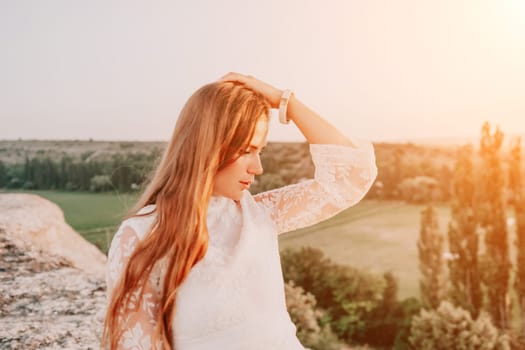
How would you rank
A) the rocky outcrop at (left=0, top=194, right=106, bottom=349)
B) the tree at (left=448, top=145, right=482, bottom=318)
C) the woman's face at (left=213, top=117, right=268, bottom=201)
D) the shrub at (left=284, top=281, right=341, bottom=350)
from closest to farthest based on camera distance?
1. the woman's face at (left=213, top=117, right=268, bottom=201)
2. the rocky outcrop at (left=0, top=194, right=106, bottom=349)
3. the shrub at (left=284, top=281, right=341, bottom=350)
4. the tree at (left=448, top=145, right=482, bottom=318)

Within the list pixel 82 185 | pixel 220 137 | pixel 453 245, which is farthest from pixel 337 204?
pixel 453 245

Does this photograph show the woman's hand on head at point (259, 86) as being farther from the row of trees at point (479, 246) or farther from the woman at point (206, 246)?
the row of trees at point (479, 246)

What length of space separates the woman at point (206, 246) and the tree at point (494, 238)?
189 inches

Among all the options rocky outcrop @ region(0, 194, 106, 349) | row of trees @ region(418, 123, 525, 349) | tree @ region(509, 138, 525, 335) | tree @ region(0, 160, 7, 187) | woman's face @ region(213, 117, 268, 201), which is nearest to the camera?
woman's face @ region(213, 117, 268, 201)

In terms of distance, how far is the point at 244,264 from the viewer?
0.95m

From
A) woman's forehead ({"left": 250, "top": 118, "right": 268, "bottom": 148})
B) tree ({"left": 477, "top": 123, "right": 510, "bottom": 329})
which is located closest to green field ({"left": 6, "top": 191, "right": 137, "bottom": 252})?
woman's forehead ({"left": 250, "top": 118, "right": 268, "bottom": 148})

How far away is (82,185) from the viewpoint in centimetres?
417

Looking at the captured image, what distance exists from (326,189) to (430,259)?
488 cm

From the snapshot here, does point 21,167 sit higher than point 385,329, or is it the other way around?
point 21,167

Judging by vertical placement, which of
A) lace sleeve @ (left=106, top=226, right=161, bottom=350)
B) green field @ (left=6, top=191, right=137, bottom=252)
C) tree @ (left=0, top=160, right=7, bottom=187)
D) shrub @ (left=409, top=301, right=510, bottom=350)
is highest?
lace sleeve @ (left=106, top=226, right=161, bottom=350)

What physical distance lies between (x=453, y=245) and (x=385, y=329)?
1220 millimetres

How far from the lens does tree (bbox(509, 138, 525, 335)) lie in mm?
5129

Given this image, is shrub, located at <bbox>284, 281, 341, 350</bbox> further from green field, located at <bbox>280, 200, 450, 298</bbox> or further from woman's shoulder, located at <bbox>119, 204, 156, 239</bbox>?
woman's shoulder, located at <bbox>119, 204, 156, 239</bbox>

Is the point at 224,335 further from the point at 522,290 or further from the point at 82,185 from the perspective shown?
the point at 522,290
